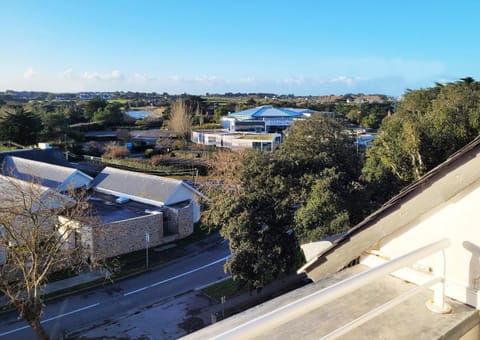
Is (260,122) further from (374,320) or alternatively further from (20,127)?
(374,320)

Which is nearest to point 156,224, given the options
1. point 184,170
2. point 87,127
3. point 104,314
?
point 104,314

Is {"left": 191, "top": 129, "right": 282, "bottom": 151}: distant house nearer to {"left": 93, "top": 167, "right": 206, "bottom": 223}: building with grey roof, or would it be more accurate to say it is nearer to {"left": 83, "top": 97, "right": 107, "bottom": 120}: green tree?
{"left": 93, "top": 167, "right": 206, "bottom": 223}: building with grey roof

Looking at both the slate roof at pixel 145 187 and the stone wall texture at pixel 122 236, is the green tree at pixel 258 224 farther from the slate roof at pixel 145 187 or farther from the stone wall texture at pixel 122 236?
the slate roof at pixel 145 187

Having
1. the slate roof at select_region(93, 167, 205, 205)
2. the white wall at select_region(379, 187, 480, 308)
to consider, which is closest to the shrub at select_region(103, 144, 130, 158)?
the slate roof at select_region(93, 167, 205, 205)

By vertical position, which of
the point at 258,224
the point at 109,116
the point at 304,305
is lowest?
the point at 258,224

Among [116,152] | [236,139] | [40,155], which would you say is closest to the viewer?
[40,155]

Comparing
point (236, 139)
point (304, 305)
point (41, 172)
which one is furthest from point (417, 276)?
point (236, 139)

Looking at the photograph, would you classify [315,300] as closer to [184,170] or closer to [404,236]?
[404,236]
